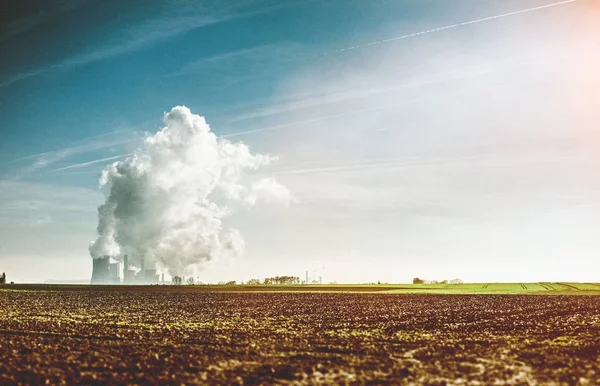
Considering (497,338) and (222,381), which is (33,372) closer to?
(222,381)

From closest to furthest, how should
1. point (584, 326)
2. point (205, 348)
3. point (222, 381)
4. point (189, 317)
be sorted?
point (222, 381)
point (205, 348)
point (584, 326)
point (189, 317)

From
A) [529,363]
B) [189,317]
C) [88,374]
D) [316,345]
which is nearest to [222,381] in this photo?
[88,374]

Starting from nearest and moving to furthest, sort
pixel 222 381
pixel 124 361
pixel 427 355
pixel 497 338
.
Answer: pixel 222 381 → pixel 124 361 → pixel 427 355 → pixel 497 338

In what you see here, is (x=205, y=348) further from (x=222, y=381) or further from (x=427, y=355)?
(x=427, y=355)

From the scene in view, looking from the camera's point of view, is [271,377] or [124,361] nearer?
[271,377]

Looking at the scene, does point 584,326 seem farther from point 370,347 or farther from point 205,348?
point 205,348

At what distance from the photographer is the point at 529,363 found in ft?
65.7

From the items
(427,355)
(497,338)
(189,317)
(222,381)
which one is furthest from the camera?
(189,317)

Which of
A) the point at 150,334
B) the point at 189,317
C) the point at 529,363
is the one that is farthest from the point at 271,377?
the point at 189,317

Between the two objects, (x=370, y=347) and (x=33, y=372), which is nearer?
(x=33, y=372)

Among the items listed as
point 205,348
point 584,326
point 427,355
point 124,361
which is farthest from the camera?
point 584,326

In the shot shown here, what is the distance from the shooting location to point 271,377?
688 inches

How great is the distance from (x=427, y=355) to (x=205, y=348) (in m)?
9.23

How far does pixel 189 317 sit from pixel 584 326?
26.4 meters
